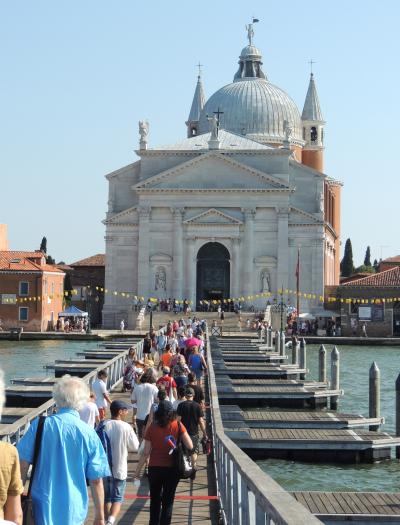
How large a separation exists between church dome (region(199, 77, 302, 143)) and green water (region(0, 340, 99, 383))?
3278 centimetres

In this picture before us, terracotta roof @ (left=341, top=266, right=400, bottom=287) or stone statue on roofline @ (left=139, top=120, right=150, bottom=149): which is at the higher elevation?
stone statue on roofline @ (left=139, top=120, right=150, bottom=149)

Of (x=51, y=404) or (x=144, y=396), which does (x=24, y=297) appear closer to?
(x=51, y=404)

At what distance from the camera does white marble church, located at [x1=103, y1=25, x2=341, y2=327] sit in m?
74.6

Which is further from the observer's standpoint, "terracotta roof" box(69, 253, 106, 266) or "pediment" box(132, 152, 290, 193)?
"terracotta roof" box(69, 253, 106, 266)

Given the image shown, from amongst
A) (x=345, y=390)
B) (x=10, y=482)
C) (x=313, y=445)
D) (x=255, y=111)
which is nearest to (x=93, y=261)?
(x=255, y=111)

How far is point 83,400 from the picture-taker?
759cm

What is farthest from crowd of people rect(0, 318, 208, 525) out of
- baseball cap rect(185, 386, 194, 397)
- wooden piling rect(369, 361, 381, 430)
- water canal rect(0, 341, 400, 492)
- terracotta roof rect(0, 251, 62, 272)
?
terracotta roof rect(0, 251, 62, 272)

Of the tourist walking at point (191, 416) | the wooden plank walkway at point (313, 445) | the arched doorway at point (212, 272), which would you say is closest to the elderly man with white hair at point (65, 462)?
the tourist walking at point (191, 416)

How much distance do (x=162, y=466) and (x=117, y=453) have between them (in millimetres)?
441

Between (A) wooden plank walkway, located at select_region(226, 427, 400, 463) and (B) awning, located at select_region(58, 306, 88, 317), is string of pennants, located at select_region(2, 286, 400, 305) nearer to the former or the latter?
(B) awning, located at select_region(58, 306, 88, 317)

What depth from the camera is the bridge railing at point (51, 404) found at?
14.8 m

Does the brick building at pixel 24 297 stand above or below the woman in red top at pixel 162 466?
above

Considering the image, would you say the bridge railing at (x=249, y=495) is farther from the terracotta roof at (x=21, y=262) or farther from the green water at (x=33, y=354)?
the terracotta roof at (x=21, y=262)

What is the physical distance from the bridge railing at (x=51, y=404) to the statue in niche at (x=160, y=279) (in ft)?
119
